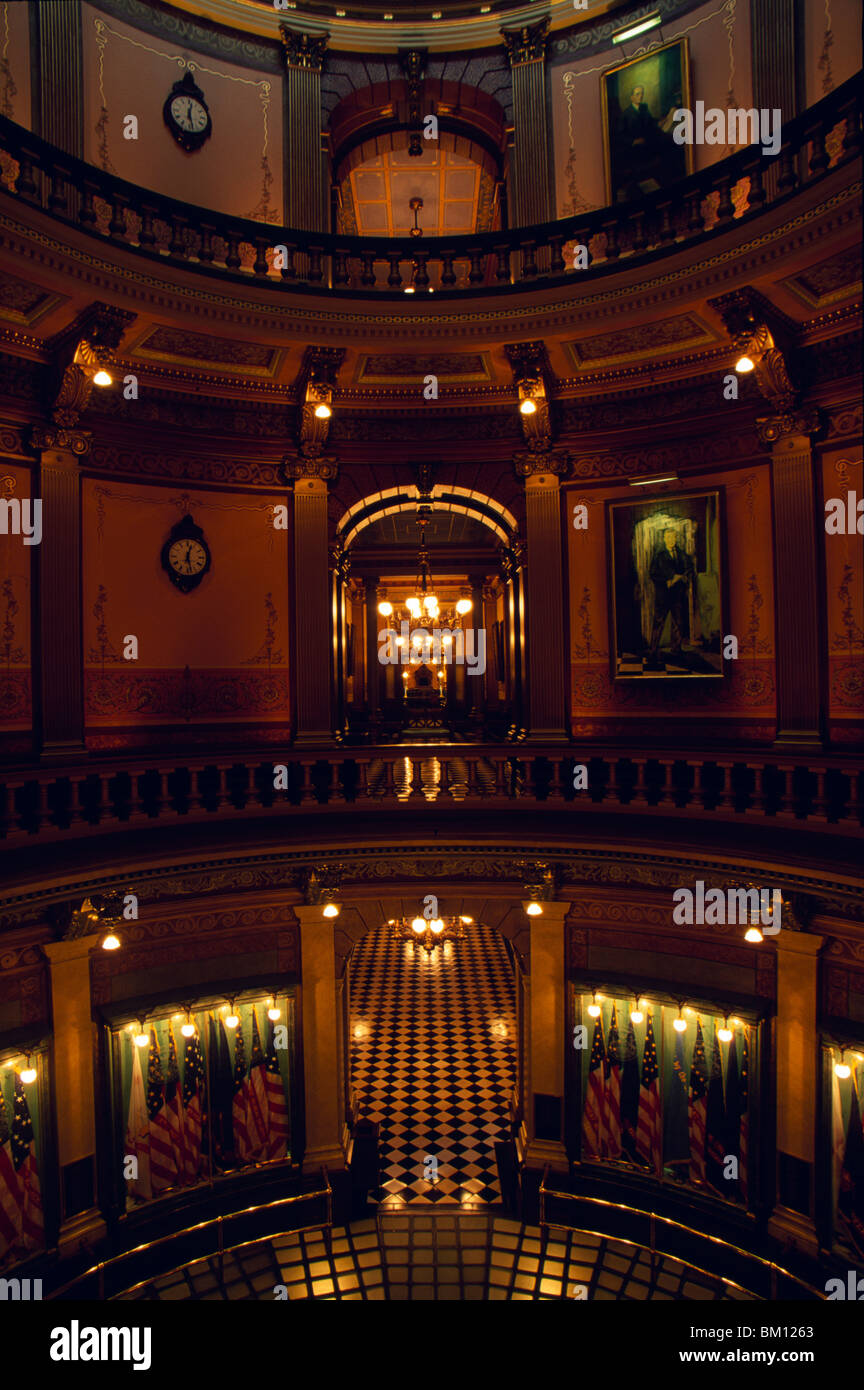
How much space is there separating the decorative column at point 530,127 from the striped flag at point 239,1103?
10.2 meters

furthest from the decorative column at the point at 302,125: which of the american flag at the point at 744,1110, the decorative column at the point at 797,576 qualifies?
the american flag at the point at 744,1110

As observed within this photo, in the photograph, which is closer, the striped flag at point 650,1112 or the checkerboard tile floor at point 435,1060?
the striped flag at point 650,1112

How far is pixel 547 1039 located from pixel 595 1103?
33.1 inches

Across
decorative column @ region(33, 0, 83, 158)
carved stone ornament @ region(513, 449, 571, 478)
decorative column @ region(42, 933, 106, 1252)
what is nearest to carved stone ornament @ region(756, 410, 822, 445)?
carved stone ornament @ region(513, 449, 571, 478)

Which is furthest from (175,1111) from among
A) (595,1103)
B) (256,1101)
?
(595,1103)

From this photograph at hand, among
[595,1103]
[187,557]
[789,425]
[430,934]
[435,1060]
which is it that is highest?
[789,425]

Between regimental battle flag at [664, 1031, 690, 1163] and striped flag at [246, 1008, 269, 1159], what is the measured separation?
4.36 metres

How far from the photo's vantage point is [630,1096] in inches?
308

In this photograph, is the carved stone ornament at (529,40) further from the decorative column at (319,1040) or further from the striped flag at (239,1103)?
the striped flag at (239,1103)

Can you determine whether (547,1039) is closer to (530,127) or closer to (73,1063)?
(73,1063)

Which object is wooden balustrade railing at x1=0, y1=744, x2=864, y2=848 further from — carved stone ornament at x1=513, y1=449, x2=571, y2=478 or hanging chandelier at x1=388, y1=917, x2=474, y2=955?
hanging chandelier at x1=388, y1=917, x2=474, y2=955

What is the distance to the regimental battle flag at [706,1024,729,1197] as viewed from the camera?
7.39 meters

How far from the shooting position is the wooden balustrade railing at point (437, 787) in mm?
6152
